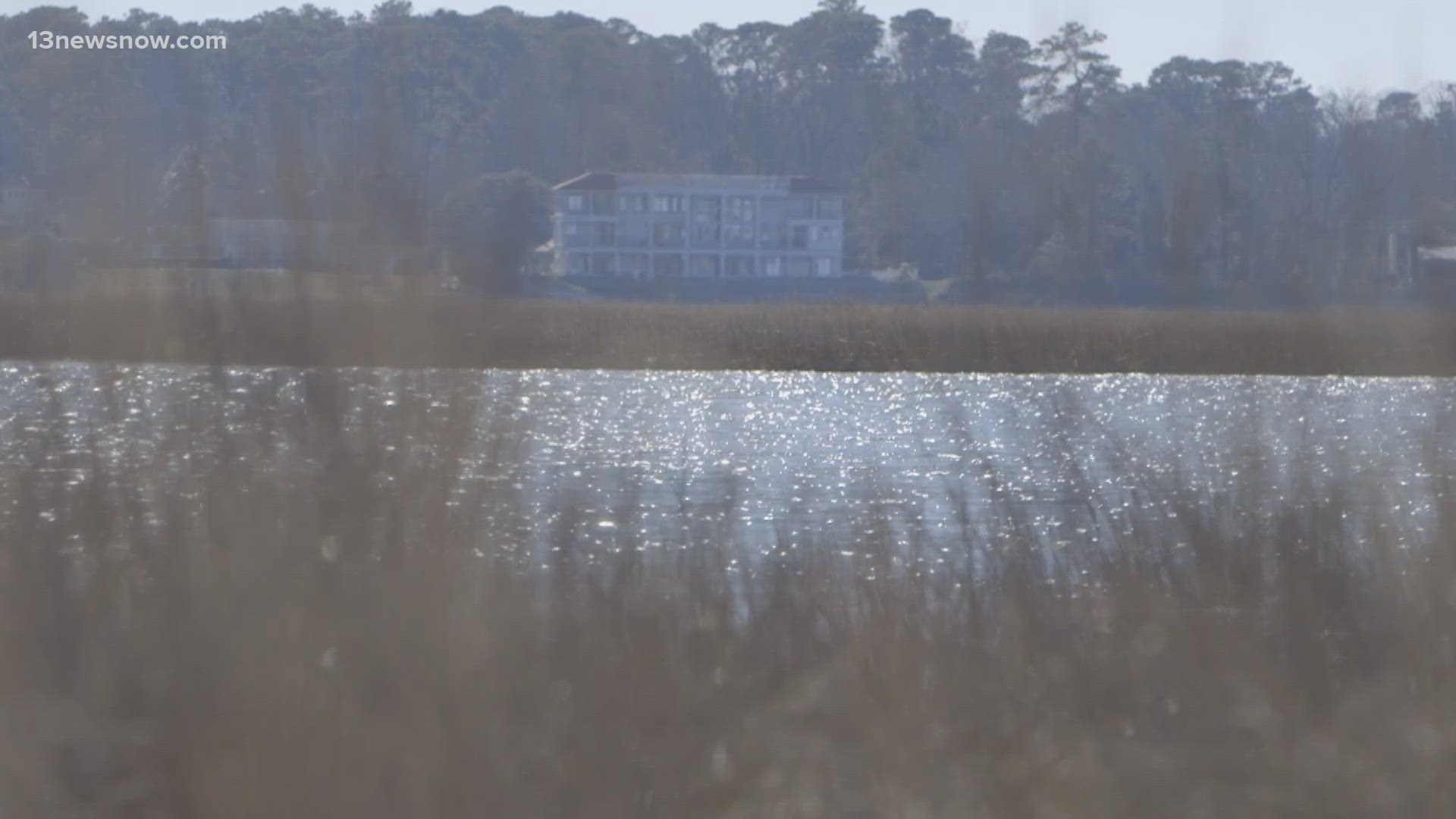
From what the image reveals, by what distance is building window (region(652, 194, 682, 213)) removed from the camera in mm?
48250

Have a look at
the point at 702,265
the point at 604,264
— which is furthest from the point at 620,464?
the point at 702,265

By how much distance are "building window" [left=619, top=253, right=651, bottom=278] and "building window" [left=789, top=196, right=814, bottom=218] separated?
14.0 feet

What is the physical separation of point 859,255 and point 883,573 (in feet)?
139

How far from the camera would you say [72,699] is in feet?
13.4

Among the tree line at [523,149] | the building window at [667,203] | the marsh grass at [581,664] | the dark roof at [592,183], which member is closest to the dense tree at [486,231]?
the tree line at [523,149]

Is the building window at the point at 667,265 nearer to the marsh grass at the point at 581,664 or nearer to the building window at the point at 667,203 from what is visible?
the building window at the point at 667,203

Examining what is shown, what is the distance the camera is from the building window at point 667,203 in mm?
48250

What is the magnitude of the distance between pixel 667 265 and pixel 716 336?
23.3 meters

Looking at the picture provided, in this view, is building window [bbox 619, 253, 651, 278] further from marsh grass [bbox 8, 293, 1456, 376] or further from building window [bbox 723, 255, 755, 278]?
marsh grass [bbox 8, 293, 1456, 376]

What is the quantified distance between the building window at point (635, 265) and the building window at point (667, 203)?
1.32 m

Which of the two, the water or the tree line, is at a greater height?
the tree line

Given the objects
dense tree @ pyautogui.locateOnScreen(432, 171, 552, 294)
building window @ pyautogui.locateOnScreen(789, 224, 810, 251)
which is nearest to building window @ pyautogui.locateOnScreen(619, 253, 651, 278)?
building window @ pyautogui.locateOnScreen(789, 224, 810, 251)

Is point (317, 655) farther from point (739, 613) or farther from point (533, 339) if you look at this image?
point (533, 339)

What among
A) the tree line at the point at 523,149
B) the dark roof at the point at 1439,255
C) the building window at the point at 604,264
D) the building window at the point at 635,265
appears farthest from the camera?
the building window at the point at 635,265
